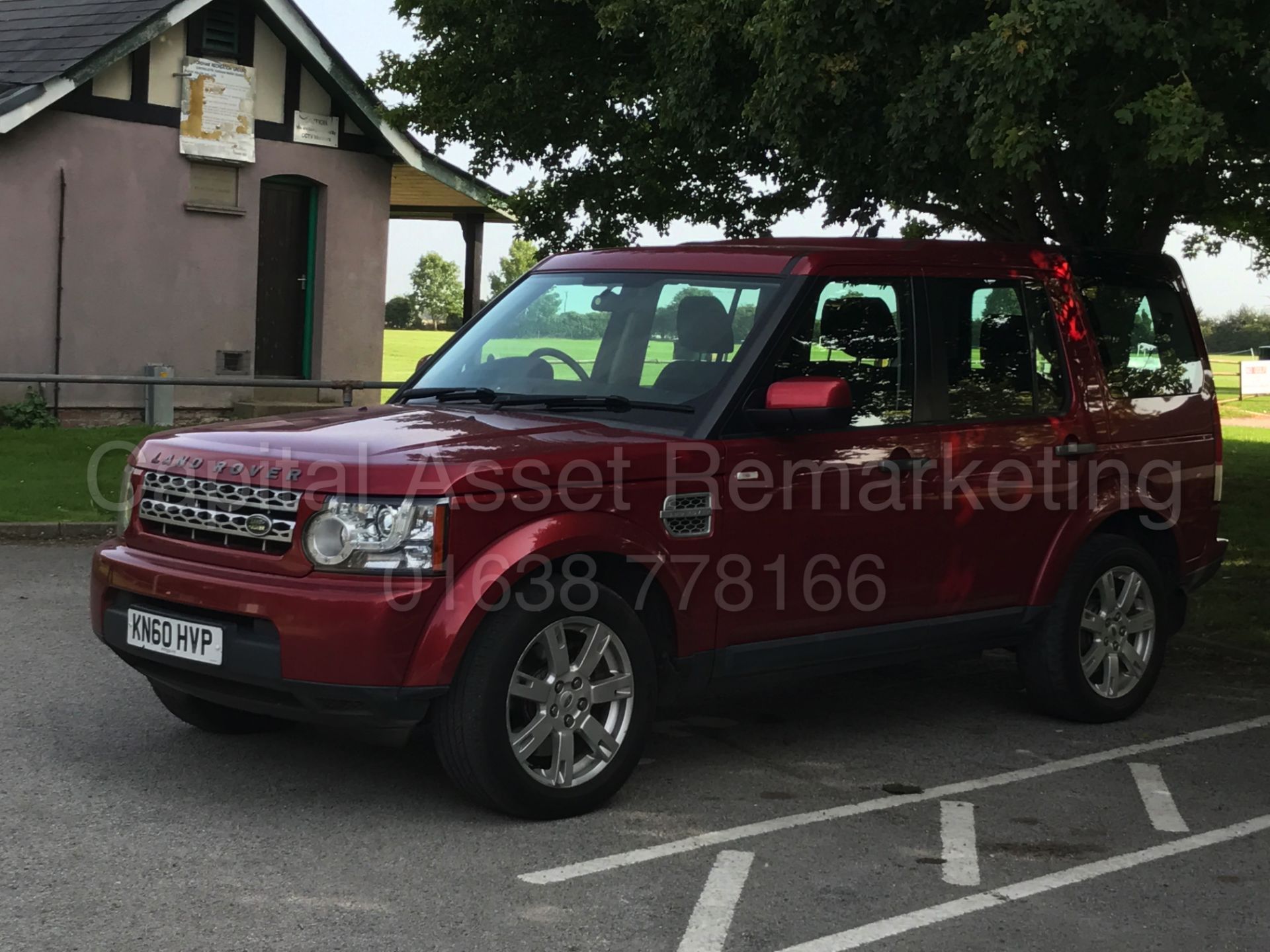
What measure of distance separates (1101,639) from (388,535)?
358 cm

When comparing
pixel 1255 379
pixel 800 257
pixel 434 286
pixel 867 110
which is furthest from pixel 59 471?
pixel 434 286

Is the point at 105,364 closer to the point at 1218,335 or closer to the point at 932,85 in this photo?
the point at 932,85

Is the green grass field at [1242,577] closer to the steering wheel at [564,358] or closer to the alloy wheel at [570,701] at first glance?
the steering wheel at [564,358]

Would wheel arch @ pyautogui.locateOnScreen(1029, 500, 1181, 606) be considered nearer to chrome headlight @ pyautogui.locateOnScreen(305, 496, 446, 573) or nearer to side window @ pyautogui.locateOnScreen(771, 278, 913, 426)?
side window @ pyautogui.locateOnScreen(771, 278, 913, 426)

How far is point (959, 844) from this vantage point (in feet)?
17.8

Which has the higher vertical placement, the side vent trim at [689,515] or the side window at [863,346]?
the side window at [863,346]

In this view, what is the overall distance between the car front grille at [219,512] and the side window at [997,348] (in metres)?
2.77

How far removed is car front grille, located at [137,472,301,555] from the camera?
527cm

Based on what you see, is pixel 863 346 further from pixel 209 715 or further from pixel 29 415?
pixel 29 415

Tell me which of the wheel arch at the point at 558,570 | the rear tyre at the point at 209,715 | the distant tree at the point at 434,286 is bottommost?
the rear tyre at the point at 209,715

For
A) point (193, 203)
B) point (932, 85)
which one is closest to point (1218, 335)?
point (193, 203)

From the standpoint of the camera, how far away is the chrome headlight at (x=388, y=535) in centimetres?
514

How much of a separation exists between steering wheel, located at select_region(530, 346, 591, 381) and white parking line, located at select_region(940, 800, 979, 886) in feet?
6.87

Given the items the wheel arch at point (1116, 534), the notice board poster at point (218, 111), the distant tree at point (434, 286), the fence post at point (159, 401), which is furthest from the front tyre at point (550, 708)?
the distant tree at point (434, 286)
